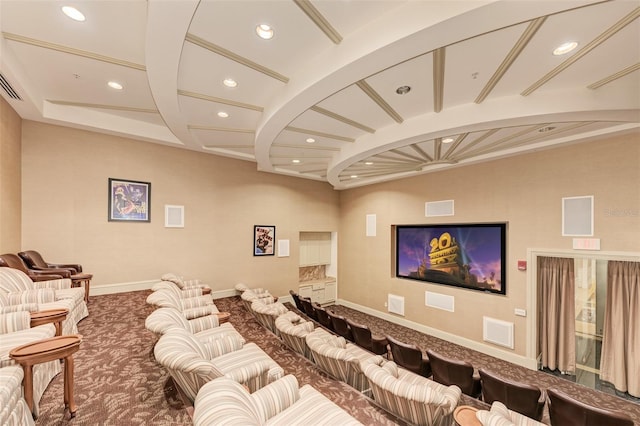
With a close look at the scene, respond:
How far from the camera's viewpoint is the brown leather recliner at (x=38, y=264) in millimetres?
3932

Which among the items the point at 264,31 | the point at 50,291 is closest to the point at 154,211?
the point at 50,291

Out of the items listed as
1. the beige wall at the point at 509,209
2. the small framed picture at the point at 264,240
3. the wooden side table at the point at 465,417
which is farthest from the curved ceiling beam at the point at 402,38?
the small framed picture at the point at 264,240

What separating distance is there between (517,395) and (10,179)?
24.0ft

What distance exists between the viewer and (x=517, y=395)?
104 inches

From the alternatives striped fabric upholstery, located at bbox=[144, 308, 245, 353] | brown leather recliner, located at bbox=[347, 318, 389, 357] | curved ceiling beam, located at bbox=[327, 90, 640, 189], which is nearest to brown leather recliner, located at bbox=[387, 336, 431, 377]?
brown leather recliner, located at bbox=[347, 318, 389, 357]

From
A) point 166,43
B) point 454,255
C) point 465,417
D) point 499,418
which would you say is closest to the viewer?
point 499,418

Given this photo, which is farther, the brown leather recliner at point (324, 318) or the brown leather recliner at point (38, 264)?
the brown leather recliner at point (324, 318)

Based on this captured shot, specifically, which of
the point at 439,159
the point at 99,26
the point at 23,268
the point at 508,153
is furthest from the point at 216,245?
the point at 508,153

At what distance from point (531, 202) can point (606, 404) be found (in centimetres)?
326

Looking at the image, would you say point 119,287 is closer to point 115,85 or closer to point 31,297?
point 31,297

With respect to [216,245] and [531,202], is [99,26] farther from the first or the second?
[531,202]

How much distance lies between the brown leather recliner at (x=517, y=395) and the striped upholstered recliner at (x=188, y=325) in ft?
9.59

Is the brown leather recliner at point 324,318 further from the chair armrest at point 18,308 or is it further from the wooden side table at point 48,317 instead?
the chair armrest at point 18,308

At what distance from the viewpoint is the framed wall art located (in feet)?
16.6
